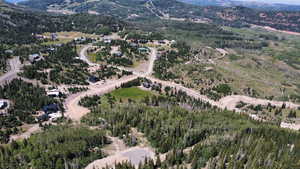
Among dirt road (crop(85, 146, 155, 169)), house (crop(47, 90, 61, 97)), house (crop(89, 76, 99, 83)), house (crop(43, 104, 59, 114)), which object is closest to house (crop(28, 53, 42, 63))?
house (crop(89, 76, 99, 83))

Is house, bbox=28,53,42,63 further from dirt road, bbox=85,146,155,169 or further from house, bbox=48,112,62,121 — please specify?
dirt road, bbox=85,146,155,169

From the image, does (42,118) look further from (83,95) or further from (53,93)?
(83,95)

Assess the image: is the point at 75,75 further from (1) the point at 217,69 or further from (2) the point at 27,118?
(1) the point at 217,69

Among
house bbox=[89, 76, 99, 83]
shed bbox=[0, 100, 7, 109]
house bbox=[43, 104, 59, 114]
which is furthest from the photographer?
house bbox=[89, 76, 99, 83]

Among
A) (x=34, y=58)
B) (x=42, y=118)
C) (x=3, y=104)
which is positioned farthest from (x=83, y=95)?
(x=34, y=58)

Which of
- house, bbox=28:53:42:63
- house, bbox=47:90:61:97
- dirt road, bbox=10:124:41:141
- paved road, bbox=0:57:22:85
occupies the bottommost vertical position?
dirt road, bbox=10:124:41:141

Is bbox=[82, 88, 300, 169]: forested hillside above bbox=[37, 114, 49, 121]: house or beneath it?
above
